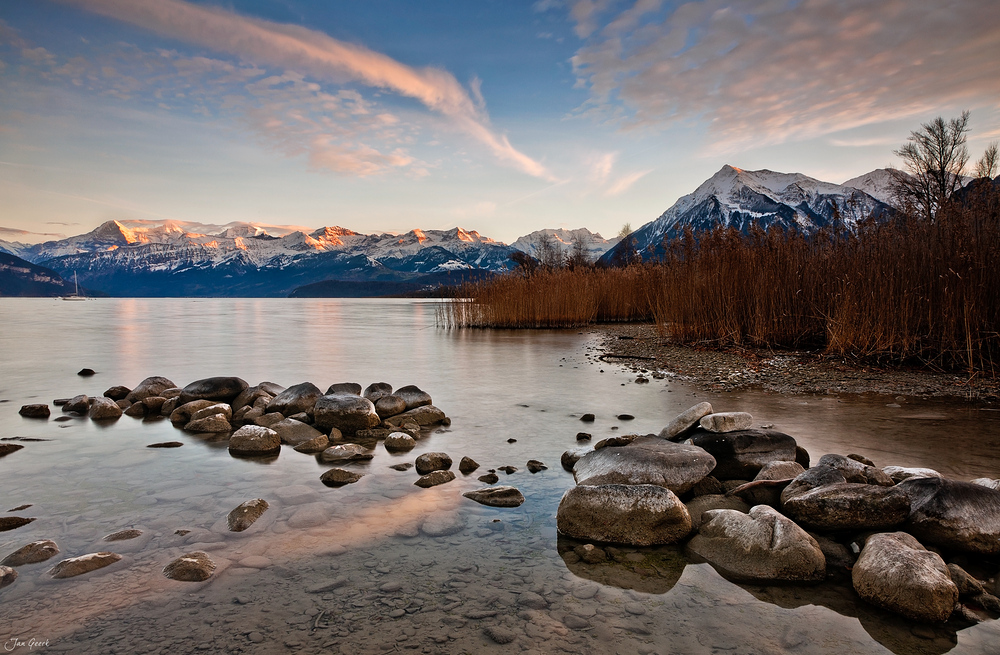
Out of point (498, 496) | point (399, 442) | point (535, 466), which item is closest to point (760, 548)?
point (498, 496)

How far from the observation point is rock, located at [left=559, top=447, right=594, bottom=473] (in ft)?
14.1

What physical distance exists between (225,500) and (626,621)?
289cm

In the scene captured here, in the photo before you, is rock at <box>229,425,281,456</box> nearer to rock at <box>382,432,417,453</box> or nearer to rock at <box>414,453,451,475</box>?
rock at <box>382,432,417,453</box>

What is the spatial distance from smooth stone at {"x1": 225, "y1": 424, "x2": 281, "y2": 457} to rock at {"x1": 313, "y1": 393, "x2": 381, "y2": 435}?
0.58m

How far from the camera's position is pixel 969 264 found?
7.11 meters

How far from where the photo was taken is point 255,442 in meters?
4.98

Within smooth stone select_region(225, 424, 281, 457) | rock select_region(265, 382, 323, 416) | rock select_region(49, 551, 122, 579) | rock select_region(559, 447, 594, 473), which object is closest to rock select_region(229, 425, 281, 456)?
smooth stone select_region(225, 424, 281, 457)

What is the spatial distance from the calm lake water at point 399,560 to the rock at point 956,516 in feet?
2.04

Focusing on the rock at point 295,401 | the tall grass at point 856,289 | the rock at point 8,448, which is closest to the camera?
the rock at point 8,448

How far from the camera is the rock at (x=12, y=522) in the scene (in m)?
3.17

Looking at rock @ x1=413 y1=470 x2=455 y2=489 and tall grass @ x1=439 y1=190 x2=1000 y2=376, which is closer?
rock @ x1=413 y1=470 x2=455 y2=489

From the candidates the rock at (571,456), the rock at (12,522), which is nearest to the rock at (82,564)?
the rock at (12,522)

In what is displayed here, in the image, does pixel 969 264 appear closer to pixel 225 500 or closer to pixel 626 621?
pixel 626 621

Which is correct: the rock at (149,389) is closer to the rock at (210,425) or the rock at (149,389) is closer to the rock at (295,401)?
the rock at (210,425)
